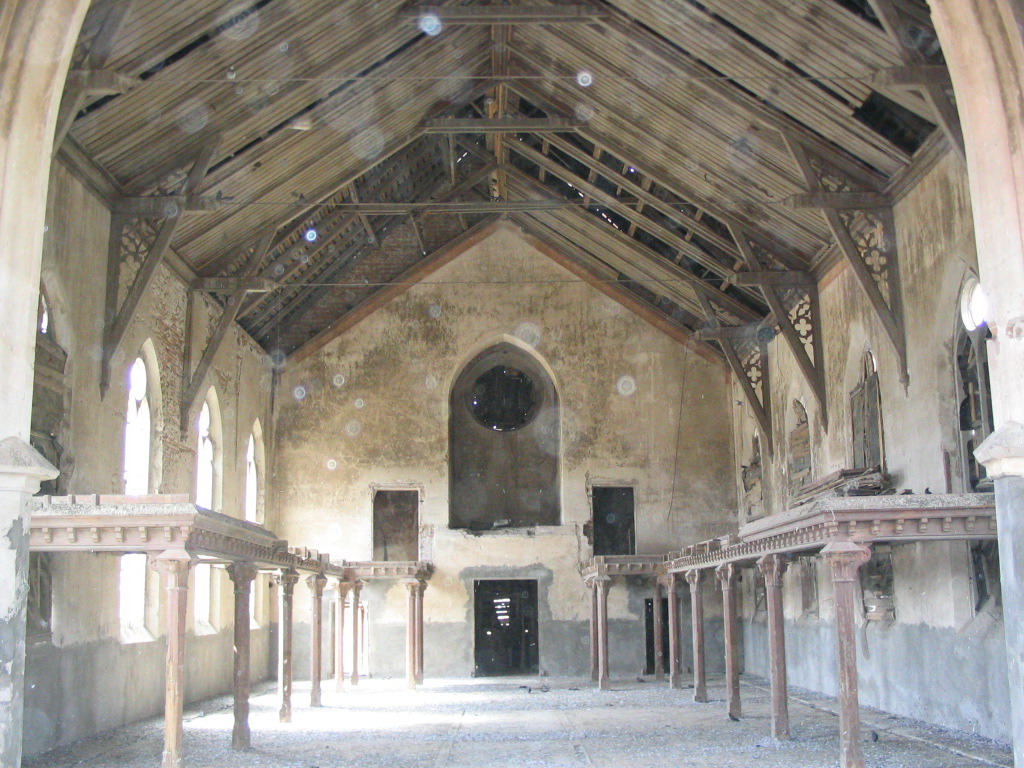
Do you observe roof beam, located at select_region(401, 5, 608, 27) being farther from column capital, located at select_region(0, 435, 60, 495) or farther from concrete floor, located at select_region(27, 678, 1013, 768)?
column capital, located at select_region(0, 435, 60, 495)

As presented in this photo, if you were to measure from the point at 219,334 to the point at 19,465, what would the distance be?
40.0 ft

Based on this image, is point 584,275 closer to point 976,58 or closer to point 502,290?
point 502,290

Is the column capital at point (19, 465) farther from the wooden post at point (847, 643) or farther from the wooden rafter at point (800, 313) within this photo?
the wooden rafter at point (800, 313)

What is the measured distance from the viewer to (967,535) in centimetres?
992

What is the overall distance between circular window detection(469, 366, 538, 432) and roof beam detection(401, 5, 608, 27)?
36.7 feet

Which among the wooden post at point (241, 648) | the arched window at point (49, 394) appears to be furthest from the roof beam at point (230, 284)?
the wooden post at point (241, 648)

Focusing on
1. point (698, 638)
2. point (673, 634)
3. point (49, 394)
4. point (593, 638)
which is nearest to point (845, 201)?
point (698, 638)

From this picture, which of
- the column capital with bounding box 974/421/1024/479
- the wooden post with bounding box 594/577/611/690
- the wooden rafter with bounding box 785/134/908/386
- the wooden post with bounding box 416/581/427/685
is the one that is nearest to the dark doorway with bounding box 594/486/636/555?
the wooden post with bounding box 594/577/611/690

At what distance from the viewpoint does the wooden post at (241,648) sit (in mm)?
12078

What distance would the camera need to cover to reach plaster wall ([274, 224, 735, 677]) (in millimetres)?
22688

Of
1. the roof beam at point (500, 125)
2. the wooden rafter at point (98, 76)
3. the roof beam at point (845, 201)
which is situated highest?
the roof beam at point (500, 125)

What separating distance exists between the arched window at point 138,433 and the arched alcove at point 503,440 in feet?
28.5

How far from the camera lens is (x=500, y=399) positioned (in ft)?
79.7

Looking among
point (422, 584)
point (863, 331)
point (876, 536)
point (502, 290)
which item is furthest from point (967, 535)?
point (502, 290)
